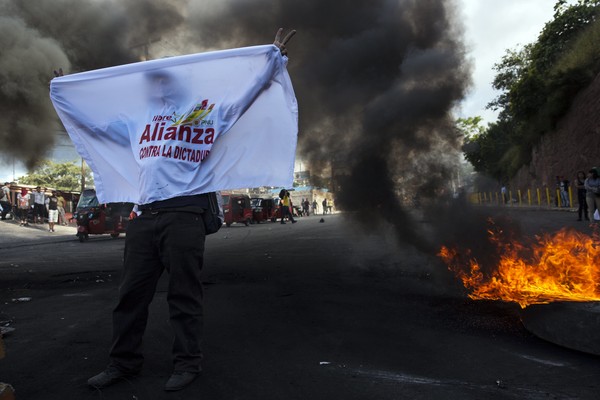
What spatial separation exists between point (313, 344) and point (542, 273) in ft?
7.48

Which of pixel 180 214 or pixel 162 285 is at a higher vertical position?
pixel 180 214

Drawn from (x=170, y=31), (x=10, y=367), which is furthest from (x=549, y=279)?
(x=170, y=31)

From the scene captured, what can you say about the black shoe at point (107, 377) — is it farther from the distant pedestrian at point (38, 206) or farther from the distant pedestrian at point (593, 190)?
the distant pedestrian at point (38, 206)

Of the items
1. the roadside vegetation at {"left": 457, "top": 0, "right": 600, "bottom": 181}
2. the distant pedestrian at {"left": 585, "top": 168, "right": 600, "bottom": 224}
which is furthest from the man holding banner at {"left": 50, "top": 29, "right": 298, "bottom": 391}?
the roadside vegetation at {"left": 457, "top": 0, "right": 600, "bottom": 181}

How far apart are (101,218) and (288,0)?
38.7 ft

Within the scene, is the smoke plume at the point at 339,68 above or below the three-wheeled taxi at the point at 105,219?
above

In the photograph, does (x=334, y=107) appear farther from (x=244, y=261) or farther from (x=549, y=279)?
(x=549, y=279)

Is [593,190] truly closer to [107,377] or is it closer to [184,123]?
[184,123]

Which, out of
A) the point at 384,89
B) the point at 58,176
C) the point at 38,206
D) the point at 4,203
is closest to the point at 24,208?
the point at 38,206

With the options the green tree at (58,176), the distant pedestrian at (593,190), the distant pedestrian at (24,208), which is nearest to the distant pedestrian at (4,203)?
the distant pedestrian at (24,208)

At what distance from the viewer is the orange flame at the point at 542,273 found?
3.54 meters

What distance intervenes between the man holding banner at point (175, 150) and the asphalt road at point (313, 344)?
0.36 m

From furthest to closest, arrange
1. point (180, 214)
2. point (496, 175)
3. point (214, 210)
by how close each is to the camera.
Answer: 1. point (496, 175)
2. point (214, 210)
3. point (180, 214)

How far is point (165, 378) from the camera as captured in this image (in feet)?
8.45
